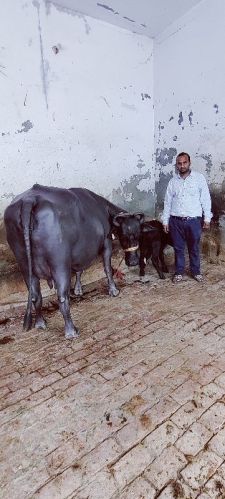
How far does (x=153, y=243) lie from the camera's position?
488 cm

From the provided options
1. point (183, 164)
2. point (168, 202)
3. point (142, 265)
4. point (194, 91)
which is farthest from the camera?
point (194, 91)

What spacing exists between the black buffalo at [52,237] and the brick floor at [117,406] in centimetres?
50

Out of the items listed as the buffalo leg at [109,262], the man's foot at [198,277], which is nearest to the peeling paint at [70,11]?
the buffalo leg at [109,262]

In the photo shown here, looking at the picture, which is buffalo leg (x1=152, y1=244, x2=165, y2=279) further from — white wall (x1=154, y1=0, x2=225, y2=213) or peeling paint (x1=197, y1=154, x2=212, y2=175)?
peeling paint (x1=197, y1=154, x2=212, y2=175)

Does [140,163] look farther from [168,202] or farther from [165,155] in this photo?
[168,202]

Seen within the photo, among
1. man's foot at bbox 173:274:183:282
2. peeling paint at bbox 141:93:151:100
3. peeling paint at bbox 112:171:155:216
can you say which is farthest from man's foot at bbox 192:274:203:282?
peeling paint at bbox 141:93:151:100

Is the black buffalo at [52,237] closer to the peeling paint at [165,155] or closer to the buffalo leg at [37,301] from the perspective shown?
the buffalo leg at [37,301]

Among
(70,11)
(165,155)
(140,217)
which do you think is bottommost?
(140,217)

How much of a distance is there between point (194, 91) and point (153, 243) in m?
2.71

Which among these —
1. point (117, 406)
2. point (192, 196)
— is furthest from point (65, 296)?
point (192, 196)

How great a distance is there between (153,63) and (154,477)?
A: 20.7 feet

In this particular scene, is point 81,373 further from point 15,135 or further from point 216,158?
point 216,158

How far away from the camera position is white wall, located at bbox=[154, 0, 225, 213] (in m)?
4.83

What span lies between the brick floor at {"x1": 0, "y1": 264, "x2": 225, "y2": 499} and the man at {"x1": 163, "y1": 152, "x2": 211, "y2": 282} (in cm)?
103
